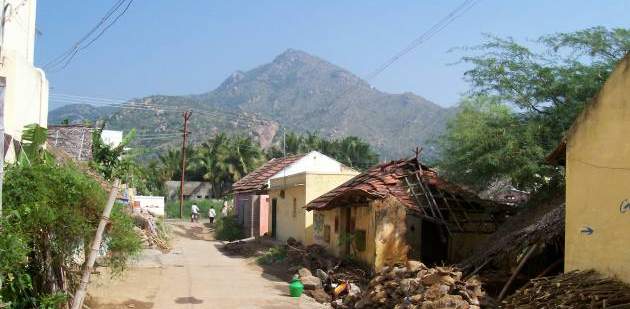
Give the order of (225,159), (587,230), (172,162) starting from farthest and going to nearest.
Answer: (172,162)
(225,159)
(587,230)

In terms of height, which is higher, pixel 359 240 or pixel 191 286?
pixel 359 240

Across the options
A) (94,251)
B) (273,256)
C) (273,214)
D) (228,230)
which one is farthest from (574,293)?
(228,230)

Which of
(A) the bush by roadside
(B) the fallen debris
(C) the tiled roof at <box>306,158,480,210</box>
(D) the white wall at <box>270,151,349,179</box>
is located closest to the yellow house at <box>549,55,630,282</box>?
(B) the fallen debris

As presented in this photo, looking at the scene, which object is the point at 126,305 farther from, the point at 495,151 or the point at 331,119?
the point at 331,119

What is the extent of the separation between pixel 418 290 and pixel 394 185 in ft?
20.5

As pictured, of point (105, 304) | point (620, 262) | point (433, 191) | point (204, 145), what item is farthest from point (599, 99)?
point (204, 145)

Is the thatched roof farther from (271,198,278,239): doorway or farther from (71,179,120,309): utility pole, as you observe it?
(271,198,278,239): doorway

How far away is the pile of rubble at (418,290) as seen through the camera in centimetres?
1320

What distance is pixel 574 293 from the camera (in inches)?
419

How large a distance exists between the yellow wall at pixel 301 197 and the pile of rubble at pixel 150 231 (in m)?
5.74

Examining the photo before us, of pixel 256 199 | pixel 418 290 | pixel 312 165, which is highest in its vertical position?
pixel 312 165

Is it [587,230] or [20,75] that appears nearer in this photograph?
[587,230]

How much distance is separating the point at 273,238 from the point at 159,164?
4248 centimetres

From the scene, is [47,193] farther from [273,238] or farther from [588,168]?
[273,238]
